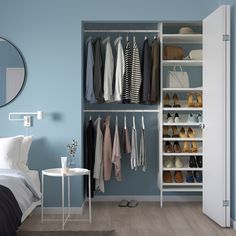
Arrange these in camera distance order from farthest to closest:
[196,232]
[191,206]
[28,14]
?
1. [191,206]
2. [28,14]
3. [196,232]

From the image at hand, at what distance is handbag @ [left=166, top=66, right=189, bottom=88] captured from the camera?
5887mm

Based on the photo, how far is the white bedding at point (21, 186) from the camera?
4.10 metres

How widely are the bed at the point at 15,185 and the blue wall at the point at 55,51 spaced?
0.31m

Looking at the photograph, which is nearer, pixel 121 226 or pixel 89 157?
Answer: pixel 121 226

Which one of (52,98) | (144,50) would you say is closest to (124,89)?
(144,50)

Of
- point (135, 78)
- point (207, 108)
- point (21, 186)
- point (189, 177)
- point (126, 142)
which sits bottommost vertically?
point (189, 177)

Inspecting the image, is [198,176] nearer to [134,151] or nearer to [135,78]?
[134,151]

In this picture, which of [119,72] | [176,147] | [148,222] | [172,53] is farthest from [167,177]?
[172,53]

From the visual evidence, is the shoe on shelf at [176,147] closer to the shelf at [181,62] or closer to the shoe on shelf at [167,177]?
the shoe on shelf at [167,177]

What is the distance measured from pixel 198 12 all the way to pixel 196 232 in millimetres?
2559

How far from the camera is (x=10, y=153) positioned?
4.82m

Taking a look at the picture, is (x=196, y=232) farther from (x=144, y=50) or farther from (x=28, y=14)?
(x=28, y=14)

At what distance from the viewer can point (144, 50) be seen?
574 cm

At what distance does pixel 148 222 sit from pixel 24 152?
1579 millimetres
